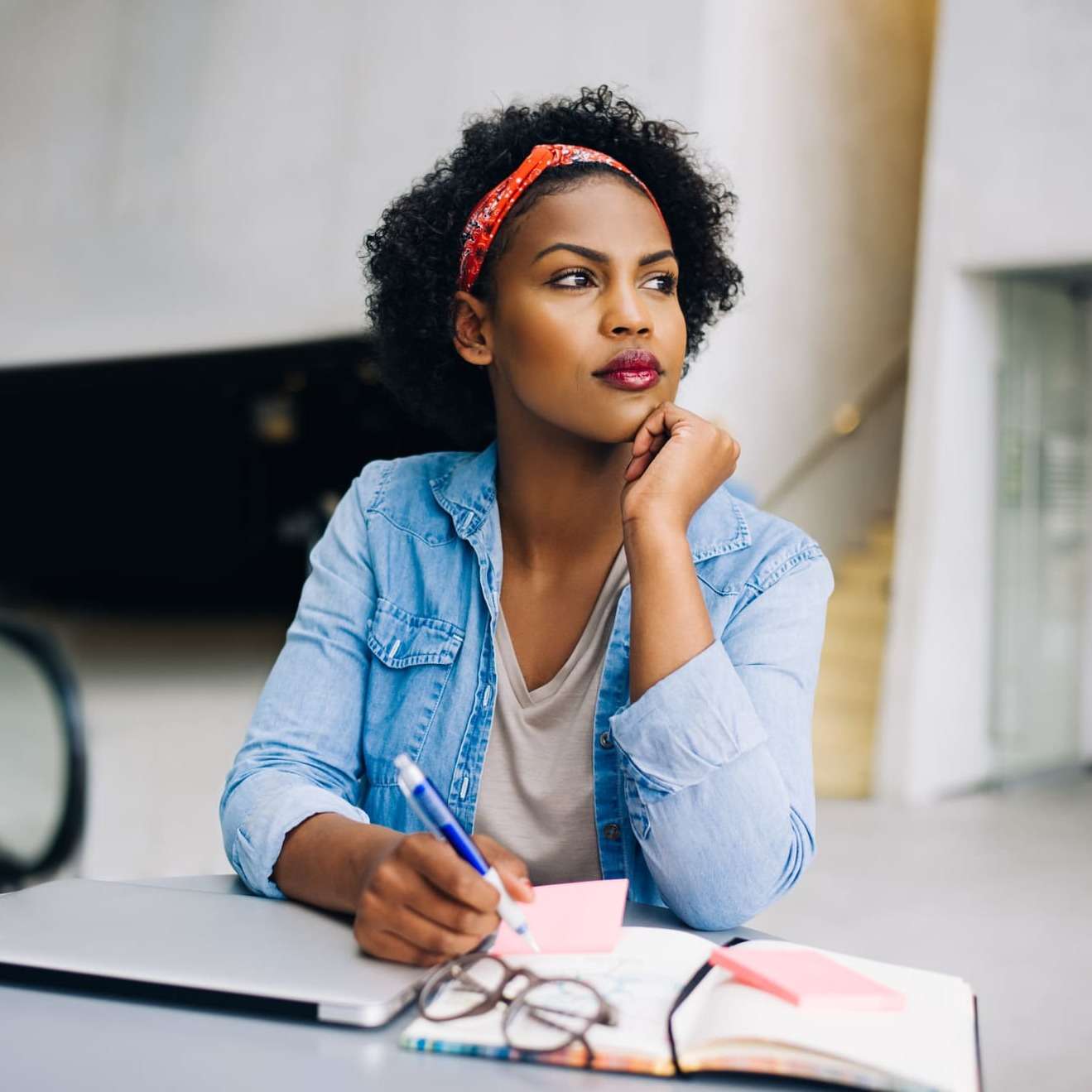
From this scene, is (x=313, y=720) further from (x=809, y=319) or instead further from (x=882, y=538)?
(x=882, y=538)

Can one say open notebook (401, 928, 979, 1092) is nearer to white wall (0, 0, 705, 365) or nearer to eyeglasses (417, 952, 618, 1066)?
eyeglasses (417, 952, 618, 1066)

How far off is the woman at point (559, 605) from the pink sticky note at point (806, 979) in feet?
0.67

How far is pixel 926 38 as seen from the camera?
25.2 ft

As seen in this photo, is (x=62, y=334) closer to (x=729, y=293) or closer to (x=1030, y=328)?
(x=729, y=293)

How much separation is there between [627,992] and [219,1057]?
0.25 meters

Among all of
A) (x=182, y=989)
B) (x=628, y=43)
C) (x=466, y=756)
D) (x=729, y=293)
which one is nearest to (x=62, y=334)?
(x=628, y=43)

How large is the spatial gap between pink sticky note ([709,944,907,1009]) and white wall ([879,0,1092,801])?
4861mm

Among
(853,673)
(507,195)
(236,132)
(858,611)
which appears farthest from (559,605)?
(858,611)

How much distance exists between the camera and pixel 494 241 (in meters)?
1.41

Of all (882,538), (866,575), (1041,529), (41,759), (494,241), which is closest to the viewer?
(494,241)

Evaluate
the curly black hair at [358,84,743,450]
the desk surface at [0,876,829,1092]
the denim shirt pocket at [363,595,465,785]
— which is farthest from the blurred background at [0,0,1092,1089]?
the desk surface at [0,876,829,1092]

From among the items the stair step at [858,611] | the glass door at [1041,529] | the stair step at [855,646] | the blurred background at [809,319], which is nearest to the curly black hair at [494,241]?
the blurred background at [809,319]

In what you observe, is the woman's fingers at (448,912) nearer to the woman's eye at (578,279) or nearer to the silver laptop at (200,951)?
the silver laptop at (200,951)

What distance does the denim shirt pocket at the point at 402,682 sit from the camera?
4.26ft
